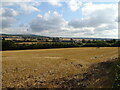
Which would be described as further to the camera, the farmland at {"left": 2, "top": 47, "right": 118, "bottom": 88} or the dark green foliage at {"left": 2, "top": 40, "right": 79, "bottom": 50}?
Answer: the dark green foliage at {"left": 2, "top": 40, "right": 79, "bottom": 50}

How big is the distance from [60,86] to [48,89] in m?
1.40

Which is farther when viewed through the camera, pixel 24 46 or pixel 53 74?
pixel 24 46

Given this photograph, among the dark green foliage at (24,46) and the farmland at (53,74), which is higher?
the dark green foliage at (24,46)

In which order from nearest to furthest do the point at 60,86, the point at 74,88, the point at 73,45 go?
1. the point at 74,88
2. the point at 60,86
3. the point at 73,45

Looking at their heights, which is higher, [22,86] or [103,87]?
[103,87]

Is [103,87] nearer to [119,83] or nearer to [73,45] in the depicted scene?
[119,83]

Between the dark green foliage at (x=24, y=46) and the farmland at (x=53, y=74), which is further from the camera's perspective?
the dark green foliage at (x=24, y=46)

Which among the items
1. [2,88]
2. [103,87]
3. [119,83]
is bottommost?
[2,88]

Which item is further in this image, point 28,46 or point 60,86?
point 28,46

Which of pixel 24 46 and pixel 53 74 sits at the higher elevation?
pixel 24 46

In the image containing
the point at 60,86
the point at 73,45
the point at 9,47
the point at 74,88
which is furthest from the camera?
the point at 73,45

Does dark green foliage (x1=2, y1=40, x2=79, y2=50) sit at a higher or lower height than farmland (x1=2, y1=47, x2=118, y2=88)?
higher

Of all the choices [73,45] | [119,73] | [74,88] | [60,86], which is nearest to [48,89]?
[60,86]

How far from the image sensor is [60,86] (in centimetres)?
1628
